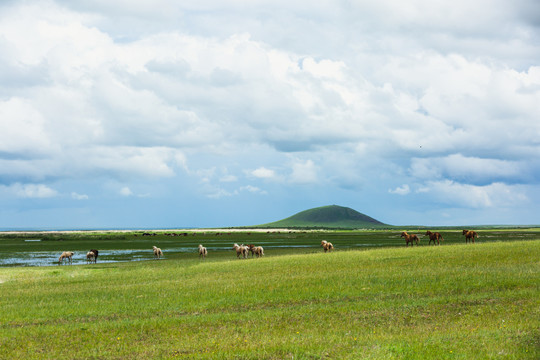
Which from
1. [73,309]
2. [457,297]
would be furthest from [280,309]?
[73,309]

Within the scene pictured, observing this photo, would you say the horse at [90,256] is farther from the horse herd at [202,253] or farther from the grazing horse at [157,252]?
the grazing horse at [157,252]

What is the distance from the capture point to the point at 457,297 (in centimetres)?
2159

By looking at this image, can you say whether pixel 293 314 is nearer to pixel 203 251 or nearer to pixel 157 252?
pixel 203 251

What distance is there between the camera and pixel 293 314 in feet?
64.4

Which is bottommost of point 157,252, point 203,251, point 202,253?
point 202,253

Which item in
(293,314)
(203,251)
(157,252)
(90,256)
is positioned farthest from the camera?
(157,252)

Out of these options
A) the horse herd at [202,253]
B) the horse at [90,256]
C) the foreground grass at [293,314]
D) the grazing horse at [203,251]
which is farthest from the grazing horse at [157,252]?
the foreground grass at [293,314]

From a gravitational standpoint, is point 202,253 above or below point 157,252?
below

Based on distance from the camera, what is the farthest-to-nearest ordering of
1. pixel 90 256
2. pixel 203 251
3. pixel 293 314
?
1. pixel 90 256
2. pixel 203 251
3. pixel 293 314

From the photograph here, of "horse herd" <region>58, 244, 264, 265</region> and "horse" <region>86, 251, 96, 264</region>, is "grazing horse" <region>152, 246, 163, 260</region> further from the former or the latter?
"horse" <region>86, 251, 96, 264</region>

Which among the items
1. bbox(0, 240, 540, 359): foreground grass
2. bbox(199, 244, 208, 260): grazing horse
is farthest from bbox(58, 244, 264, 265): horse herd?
bbox(0, 240, 540, 359): foreground grass

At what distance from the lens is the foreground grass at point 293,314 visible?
13898mm

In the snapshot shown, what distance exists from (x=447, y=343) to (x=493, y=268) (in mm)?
18698

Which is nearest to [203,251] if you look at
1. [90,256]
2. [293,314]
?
[90,256]
